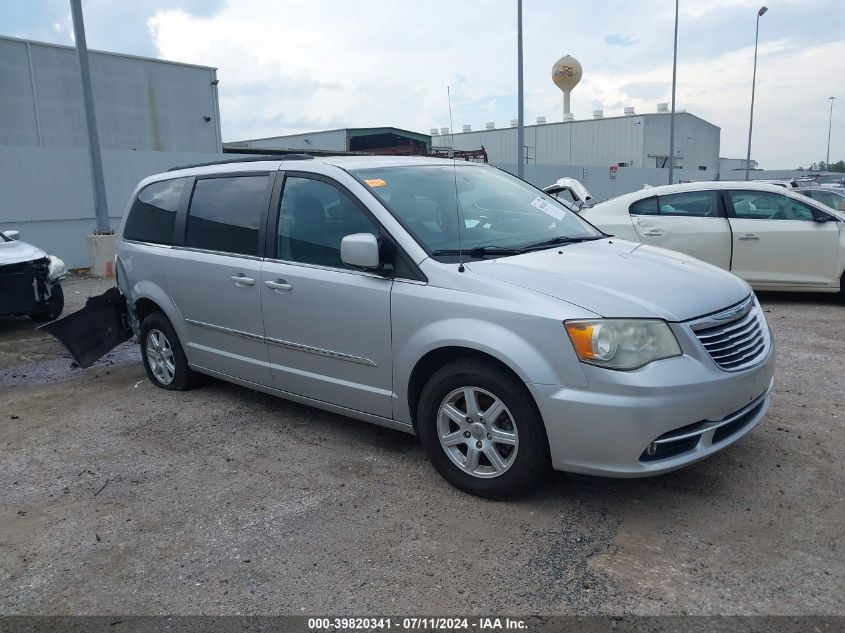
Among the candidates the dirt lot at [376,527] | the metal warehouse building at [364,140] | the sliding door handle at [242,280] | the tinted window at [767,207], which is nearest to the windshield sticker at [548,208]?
the dirt lot at [376,527]


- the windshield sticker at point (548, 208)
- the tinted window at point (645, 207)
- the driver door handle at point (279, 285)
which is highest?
the windshield sticker at point (548, 208)

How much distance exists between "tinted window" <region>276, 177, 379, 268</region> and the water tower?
47124mm

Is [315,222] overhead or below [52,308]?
overhead

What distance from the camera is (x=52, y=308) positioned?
826 cm

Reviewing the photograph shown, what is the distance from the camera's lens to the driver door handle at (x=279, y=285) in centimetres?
427

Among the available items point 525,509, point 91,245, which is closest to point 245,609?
point 525,509

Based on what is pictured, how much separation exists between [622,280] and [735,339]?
0.63 metres

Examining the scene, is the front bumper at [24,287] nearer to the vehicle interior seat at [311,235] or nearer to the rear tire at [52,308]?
the rear tire at [52,308]

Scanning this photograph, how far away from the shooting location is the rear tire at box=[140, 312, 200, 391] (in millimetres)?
5469

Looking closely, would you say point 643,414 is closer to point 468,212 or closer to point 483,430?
point 483,430

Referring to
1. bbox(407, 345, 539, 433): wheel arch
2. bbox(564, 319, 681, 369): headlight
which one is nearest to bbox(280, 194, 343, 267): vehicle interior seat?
bbox(407, 345, 539, 433): wheel arch

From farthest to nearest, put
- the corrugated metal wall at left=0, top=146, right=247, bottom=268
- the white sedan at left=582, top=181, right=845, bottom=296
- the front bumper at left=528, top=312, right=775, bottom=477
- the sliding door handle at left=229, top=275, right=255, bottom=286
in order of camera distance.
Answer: the corrugated metal wall at left=0, top=146, right=247, bottom=268, the white sedan at left=582, top=181, right=845, bottom=296, the sliding door handle at left=229, top=275, right=255, bottom=286, the front bumper at left=528, top=312, right=775, bottom=477

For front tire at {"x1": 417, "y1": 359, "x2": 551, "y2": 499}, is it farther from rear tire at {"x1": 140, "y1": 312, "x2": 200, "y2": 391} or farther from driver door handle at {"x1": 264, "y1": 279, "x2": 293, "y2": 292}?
rear tire at {"x1": 140, "y1": 312, "x2": 200, "y2": 391}

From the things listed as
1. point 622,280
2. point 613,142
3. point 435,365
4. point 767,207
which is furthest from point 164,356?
point 613,142
